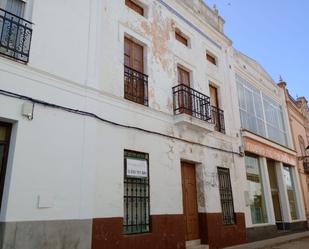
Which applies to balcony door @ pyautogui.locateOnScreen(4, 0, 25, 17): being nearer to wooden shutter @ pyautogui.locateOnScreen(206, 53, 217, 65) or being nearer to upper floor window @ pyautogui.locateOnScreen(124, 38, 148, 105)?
upper floor window @ pyautogui.locateOnScreen(124, 38, 148, 105)

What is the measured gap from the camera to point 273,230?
12266 millimetres

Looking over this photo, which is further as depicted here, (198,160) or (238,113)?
(238,113)

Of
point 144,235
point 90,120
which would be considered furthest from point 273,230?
point 90,120

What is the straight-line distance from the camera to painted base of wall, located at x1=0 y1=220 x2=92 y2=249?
4832mm

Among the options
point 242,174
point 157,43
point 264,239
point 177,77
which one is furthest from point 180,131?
point 264,239

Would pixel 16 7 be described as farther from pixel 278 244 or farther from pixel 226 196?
pixel 278 244

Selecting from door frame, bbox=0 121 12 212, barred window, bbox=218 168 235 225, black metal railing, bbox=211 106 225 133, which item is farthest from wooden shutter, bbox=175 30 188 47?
door frame, bbox=0 121 12 212

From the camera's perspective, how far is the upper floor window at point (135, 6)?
882 cm

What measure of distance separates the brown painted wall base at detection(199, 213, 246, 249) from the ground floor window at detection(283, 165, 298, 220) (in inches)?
231

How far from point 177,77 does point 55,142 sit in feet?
16.2

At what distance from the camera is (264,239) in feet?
37.5

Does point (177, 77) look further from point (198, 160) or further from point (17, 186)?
point (17, 186)

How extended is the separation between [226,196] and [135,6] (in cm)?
665

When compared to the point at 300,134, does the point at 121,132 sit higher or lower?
lower
